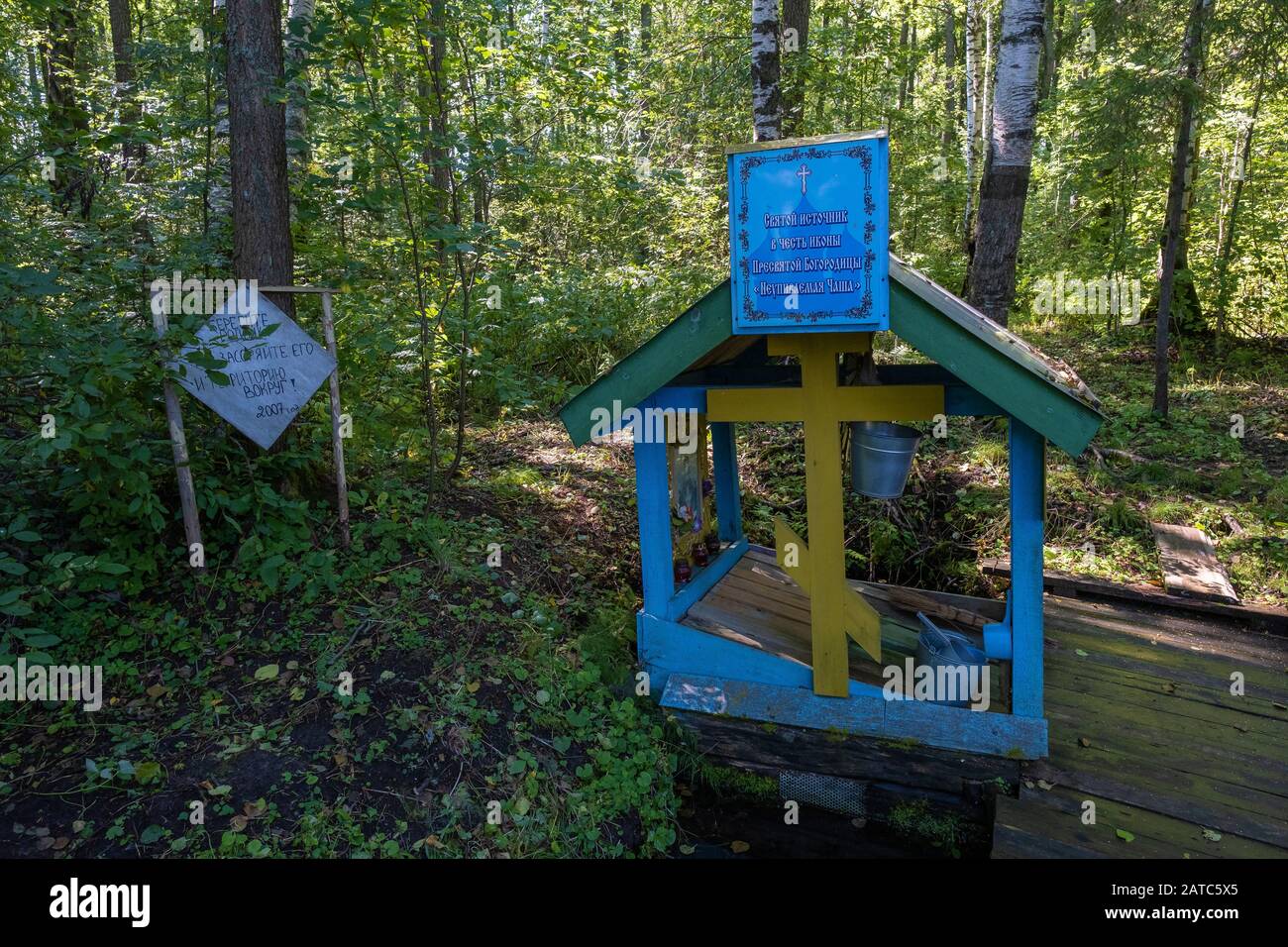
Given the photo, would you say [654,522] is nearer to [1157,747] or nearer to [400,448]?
[400,448]

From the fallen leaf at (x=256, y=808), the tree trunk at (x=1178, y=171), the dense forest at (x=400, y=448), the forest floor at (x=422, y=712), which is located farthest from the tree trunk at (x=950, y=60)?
the fallen leaf at (x=256, y=808)

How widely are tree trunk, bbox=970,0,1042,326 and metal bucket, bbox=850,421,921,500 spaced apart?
4.07 meters

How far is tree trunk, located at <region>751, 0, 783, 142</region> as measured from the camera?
8.22m

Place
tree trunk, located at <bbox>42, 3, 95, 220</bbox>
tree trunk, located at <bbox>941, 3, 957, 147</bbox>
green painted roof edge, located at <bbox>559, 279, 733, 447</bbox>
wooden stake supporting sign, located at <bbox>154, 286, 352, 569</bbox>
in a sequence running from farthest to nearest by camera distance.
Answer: tree trunk, located at <bbox>941, 3, 957, 147</bbox>
tree trunk, located at <bbox>42, 3, 95, 220</bbox>
wooden stake supporting sign, located at <bbox>154, 286, 352, 569</bbox>
green painted roof edge, located at <bbox>559, 279, 733, 447</bbox>

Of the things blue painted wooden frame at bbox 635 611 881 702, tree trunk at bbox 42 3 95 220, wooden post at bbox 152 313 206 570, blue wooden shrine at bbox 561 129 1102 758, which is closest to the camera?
blue wooden shrine at bbox 561 129 1102 758

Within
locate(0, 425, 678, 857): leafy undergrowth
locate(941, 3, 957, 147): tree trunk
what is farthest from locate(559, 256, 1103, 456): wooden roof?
locate(941, 3, 957, 147): tree trunk

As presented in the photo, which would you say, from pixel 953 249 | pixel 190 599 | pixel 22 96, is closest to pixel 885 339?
pixel 953 249

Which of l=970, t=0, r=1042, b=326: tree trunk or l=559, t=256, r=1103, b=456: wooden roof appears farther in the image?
l=970, t=0, r=1042, b=326: tree trunk

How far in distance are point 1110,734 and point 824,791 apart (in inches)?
64.7

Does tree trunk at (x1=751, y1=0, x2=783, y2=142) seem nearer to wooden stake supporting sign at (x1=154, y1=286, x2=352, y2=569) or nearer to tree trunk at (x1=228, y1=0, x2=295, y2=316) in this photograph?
tree trunk at (x1=228, y1=0, x2=295, y2=316)

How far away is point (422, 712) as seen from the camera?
420 cm

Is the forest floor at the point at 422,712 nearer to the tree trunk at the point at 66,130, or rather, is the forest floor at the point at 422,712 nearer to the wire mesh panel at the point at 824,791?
the wire mesh panel at the point at 824,791

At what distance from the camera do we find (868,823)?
4.25 metres

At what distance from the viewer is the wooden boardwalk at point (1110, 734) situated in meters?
3.62
